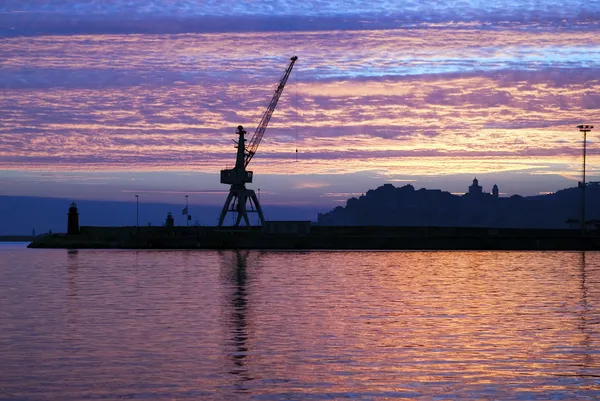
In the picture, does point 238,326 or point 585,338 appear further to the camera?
point 238,326

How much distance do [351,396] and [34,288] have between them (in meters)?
47.2

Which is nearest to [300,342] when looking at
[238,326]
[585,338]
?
[238,326]

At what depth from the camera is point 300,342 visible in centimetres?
3278

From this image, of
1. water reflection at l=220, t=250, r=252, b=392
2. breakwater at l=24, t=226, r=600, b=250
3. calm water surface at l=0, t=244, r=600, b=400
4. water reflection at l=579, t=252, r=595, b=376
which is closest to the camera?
calm water surface at l=0, t=244, r=600, b=400

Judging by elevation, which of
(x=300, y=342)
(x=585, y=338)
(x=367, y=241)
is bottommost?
(x=585, y=338)

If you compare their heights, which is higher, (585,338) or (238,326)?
(238,326)

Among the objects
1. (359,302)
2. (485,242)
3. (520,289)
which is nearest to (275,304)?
(359,302)

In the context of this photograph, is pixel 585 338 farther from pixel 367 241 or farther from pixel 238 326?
pixel 367 241

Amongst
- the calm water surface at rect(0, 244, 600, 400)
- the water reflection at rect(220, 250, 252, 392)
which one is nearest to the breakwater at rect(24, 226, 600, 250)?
the water reflection at rect(220, 250, 252, 392)

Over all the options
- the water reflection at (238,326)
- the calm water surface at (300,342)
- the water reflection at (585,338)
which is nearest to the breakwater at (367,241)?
the water reflection at (238,326)

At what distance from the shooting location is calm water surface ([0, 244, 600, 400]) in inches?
935

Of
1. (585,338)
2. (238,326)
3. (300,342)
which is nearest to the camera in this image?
(300,342)

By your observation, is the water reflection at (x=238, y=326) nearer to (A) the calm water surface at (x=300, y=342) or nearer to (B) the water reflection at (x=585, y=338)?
(A) the calm water surface at (x=300, y=342)

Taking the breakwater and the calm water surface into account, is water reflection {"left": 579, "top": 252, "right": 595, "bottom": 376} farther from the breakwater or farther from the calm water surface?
the breakwater
